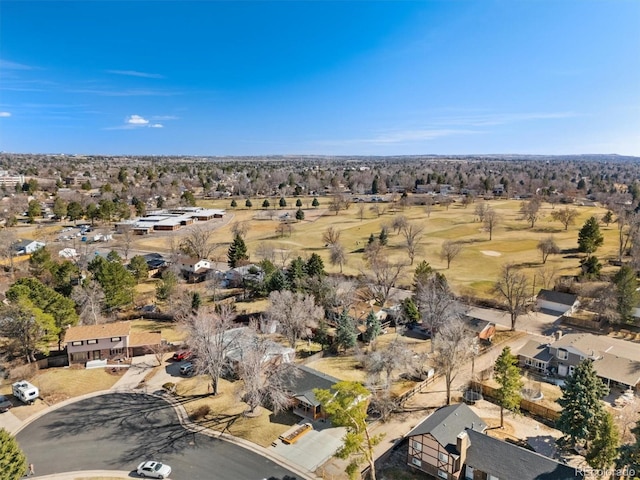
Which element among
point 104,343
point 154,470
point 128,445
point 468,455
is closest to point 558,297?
point 468,455

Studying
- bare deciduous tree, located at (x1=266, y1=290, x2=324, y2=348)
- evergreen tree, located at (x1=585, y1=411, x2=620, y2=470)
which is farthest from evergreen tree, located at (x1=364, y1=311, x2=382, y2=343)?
evergreen tree, located at (x1=585, y1=411, x2=620, y2=470)

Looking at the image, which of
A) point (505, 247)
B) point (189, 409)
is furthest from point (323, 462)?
point (505, 247)

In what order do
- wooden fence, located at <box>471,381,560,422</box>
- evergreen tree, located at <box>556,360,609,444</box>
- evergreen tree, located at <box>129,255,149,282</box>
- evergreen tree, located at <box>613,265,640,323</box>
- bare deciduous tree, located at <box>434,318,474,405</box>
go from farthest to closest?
evergreen tree, located at <box>129,255,149,282</box>
evergreen tree, located at <box>613,265,640,323</box>
bare deciduous tree, located at <box>434,318,474,405</box>
wooden fence, located at <box>471,381,560,422</box>
evergreen tree, located at <box>556,360,609,444</box>

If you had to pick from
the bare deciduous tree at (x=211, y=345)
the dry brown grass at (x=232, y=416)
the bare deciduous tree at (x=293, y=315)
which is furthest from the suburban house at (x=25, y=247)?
the dry brown grass at (x=232, y=416)

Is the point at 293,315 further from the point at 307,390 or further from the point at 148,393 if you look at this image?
the point at 148,393

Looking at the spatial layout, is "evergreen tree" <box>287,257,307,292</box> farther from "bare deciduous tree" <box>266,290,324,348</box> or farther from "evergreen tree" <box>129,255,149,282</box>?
"evergreen tree" <box>129,255,149,282</box>
